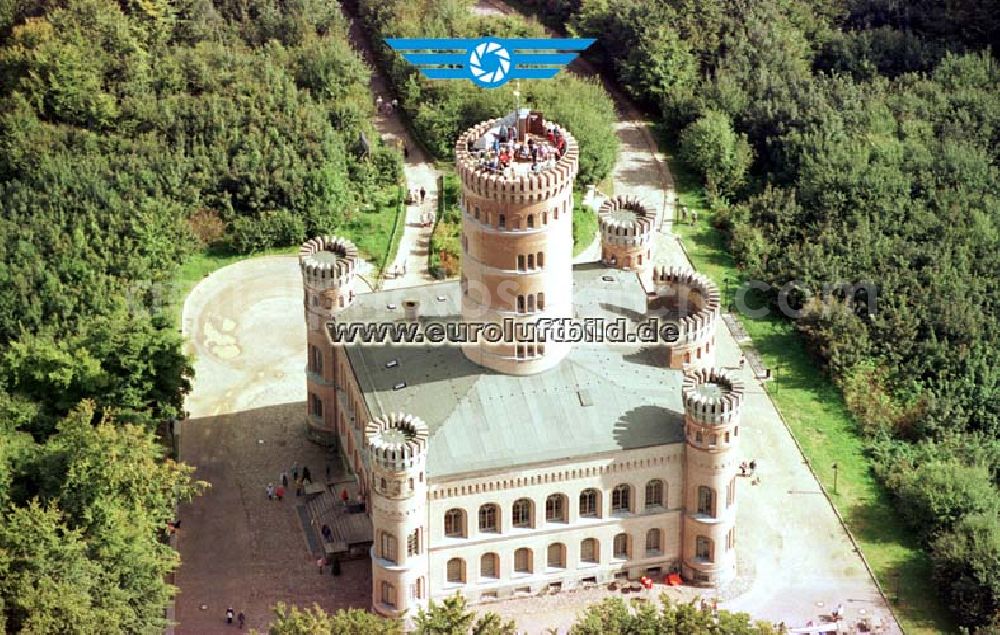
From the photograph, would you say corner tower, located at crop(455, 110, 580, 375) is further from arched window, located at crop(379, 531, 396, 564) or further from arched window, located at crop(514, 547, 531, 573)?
arched window, located at crop(379, 531, 396, 564)

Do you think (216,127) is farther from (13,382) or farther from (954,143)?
(954,143)

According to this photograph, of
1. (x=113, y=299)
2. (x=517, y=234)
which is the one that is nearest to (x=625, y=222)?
(x=517, y=234)

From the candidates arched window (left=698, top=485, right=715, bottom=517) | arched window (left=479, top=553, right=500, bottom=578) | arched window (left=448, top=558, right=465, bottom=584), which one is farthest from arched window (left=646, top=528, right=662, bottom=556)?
arched window (left=448, top=558, right=465, bottom=584)

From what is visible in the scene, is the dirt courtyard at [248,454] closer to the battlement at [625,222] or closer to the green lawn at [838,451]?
the battlement at [625,222]

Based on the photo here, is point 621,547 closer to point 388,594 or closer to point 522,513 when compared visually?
point 522,513

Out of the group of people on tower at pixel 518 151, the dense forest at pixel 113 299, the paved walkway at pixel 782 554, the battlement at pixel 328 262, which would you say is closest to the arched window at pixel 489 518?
the paved walkway at pixel 782 554

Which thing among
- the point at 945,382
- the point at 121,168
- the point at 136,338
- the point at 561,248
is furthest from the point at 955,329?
the point at 121,168
